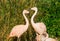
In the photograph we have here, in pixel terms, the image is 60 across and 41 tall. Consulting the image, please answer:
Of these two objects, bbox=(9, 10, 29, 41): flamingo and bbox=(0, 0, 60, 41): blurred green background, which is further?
bbox=(0, 0, 60, 41): blurred green background

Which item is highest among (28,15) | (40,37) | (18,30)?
(28,15)

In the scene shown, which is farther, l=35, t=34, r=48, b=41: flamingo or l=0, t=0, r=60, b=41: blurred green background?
Result: l=0, t=0, r=60, b=41: blurred green background

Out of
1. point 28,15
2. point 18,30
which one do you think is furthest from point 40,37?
point 28,15

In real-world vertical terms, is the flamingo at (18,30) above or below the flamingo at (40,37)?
above

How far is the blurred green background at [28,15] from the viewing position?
15.2 ft

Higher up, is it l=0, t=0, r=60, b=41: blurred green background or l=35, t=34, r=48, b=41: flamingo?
l=0, t=0, r=60, b=41: blurred green background

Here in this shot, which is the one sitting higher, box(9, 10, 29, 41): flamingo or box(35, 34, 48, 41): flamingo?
box(9, 10, 29, 41): flamingo

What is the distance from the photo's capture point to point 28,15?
4.73 meters

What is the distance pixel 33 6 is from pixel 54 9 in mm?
444

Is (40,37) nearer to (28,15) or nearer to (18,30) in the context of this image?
(18,30)

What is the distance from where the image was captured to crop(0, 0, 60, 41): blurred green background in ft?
15.2

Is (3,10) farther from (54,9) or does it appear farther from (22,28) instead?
(54,9)

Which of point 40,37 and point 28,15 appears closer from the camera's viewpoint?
point 40,37

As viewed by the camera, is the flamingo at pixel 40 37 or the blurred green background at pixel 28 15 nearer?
the flamingo at pixel 40 37
